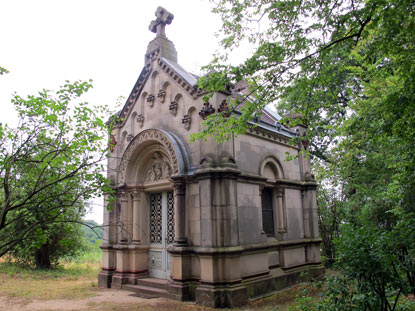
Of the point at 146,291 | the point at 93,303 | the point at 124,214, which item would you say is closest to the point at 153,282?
the point at 146,291

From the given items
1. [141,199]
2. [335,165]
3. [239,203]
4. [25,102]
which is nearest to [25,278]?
[141,199]

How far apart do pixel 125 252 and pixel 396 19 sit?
403 inches

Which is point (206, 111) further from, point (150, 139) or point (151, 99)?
point (151, 99)

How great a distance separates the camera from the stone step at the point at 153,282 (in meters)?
10.8

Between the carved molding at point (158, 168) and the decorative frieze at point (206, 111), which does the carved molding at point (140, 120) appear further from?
the decorative frieze at point (206, 111)

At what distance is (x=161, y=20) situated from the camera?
13125mm

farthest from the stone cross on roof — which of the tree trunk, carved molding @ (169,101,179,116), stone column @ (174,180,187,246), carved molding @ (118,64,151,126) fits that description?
the tree trunk

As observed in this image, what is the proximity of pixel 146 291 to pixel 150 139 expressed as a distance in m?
4.72

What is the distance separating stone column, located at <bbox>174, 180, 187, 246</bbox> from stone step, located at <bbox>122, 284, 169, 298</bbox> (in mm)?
1604

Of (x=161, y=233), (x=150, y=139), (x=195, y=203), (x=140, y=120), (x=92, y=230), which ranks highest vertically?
(x=140, y=120)

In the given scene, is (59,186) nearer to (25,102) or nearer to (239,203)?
(25,102)

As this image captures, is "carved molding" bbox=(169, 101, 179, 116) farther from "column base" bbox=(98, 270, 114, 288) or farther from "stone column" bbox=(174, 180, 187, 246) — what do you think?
"column base" bbox=(98, 270, 114, 288)

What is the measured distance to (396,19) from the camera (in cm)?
518

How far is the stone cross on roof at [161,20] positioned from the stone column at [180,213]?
19.6 feet
